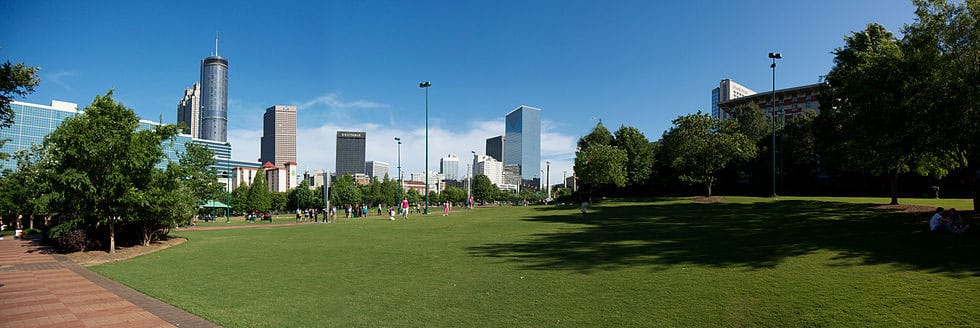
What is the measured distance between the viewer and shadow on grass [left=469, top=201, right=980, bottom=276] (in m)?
10.6

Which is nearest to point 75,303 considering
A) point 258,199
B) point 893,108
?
point 893,108

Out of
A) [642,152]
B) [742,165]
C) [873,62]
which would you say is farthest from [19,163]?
[742,165]

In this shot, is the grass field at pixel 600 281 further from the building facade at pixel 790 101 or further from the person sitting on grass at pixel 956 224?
the building facade at pixel 790 101

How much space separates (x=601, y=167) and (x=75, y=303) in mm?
48512

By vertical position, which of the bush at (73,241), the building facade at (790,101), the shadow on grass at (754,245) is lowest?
the bush at (73,241)

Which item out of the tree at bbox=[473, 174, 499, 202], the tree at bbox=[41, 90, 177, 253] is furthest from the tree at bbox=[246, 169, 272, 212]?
the tree at bbox=[41, 90, 177, 253]

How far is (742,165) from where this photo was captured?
5588cm

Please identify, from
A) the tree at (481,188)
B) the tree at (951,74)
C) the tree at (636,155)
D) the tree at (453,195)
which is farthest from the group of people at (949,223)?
the tree at (453,195)

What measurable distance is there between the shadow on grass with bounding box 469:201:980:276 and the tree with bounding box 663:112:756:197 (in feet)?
74.8

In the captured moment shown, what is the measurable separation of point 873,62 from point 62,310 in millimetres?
26770

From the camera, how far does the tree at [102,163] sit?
16.9 metres

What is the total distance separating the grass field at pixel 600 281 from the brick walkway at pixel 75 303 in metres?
0.41

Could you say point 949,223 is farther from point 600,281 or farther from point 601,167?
point 601,167

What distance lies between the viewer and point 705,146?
4281 centimetres
